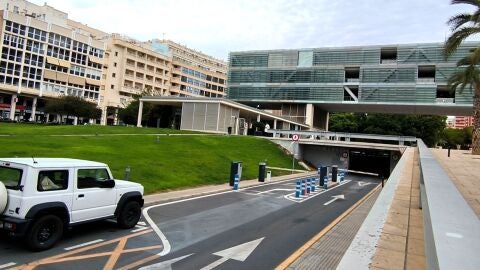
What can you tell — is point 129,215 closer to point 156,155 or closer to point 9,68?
point 156,155

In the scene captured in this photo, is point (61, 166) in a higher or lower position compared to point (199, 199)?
higher

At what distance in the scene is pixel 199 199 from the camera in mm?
17766

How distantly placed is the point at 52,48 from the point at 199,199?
71.7m

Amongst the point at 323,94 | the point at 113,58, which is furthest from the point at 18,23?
the point at 323,94

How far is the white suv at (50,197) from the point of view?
28.6ft

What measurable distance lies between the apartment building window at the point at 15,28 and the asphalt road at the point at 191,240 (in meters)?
68.3

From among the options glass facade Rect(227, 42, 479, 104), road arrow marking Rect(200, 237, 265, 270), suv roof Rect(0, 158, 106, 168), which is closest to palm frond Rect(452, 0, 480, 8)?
road arrow marking Rect(200, 237, 265, 270)

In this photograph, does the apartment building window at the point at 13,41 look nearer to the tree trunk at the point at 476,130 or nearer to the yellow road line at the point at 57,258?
the tree trunk at the point at 476,130

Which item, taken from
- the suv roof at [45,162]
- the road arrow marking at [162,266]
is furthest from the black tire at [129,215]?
the road arrow marking at [162,266]

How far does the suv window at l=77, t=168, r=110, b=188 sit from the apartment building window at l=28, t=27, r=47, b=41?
74.2m

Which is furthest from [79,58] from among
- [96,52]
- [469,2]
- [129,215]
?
[129,215]

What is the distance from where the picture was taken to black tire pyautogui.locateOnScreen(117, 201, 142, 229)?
36.9 ft

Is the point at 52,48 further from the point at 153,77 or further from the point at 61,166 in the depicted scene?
the point at 61,166

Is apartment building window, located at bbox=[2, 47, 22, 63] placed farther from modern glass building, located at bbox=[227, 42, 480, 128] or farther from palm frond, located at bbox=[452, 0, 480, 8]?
palm frond, located at bbox=[452, 0, 480, 8]
